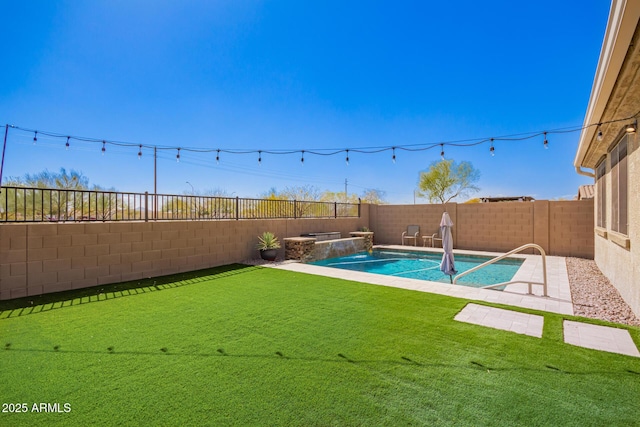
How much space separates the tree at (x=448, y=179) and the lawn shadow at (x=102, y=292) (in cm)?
2487

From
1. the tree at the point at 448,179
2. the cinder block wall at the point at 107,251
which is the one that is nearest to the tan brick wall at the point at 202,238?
the cinder block wall at the point at 107,251

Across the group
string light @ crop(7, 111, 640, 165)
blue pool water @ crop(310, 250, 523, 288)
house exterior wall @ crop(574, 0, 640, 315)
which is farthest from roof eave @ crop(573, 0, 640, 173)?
blue pool water @ crop(310, 250, 523, 288)

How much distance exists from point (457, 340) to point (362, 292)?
2284 millimetres

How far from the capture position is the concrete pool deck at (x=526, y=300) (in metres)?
3.33

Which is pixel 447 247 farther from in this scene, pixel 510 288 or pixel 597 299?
pixel 597 299

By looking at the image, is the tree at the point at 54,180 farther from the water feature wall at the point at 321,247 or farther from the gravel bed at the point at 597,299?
the gravel bed at the point at 597,299

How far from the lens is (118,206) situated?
6820mm

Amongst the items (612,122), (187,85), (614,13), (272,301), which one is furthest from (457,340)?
(187,85)

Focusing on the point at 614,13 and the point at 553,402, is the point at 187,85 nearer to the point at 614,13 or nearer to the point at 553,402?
the point at 614,13

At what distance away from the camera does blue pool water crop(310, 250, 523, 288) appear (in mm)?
7965

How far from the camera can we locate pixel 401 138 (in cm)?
1936

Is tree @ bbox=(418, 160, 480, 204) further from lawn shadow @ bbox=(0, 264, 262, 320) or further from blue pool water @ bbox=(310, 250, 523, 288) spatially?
lawn shadow @ bbox=(0, 264, 262, 320)

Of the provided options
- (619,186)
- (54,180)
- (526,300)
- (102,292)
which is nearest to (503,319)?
(526,300)

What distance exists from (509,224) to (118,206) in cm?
1281
